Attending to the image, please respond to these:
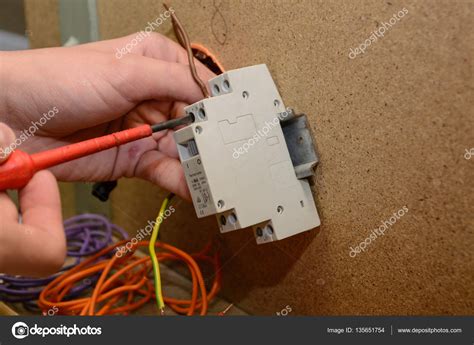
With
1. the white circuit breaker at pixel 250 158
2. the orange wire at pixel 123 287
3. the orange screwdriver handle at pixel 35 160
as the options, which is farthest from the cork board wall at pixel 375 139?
the orange screwdriver handle at pixel 35 160

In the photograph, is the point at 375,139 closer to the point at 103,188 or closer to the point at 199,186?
the point at 199,186

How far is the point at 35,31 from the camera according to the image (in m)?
1.10

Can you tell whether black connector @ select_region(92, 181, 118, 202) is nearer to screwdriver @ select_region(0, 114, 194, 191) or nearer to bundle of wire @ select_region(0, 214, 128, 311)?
bundle of wire @ select_region(0, 214, 128, 311)

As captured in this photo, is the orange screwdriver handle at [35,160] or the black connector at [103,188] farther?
the black connector at [103,188]

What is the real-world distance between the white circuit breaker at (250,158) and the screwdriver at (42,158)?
0.18ft

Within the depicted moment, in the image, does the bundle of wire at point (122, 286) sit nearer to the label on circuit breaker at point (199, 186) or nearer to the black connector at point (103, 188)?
the black connector at point (103, 188)

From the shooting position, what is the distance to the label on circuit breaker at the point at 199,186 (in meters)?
0.55

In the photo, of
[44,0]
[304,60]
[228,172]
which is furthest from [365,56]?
[44,0]

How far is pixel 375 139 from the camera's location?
52 cm

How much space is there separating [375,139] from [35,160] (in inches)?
15.3

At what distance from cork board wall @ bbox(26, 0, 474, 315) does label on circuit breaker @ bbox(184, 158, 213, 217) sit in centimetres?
16

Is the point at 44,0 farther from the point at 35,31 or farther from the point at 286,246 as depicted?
the point at 286,246

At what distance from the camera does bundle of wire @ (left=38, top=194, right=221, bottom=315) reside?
2.50 ft

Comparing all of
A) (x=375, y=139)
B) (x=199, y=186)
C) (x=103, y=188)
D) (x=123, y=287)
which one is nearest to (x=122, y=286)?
(x=123, y=287)
